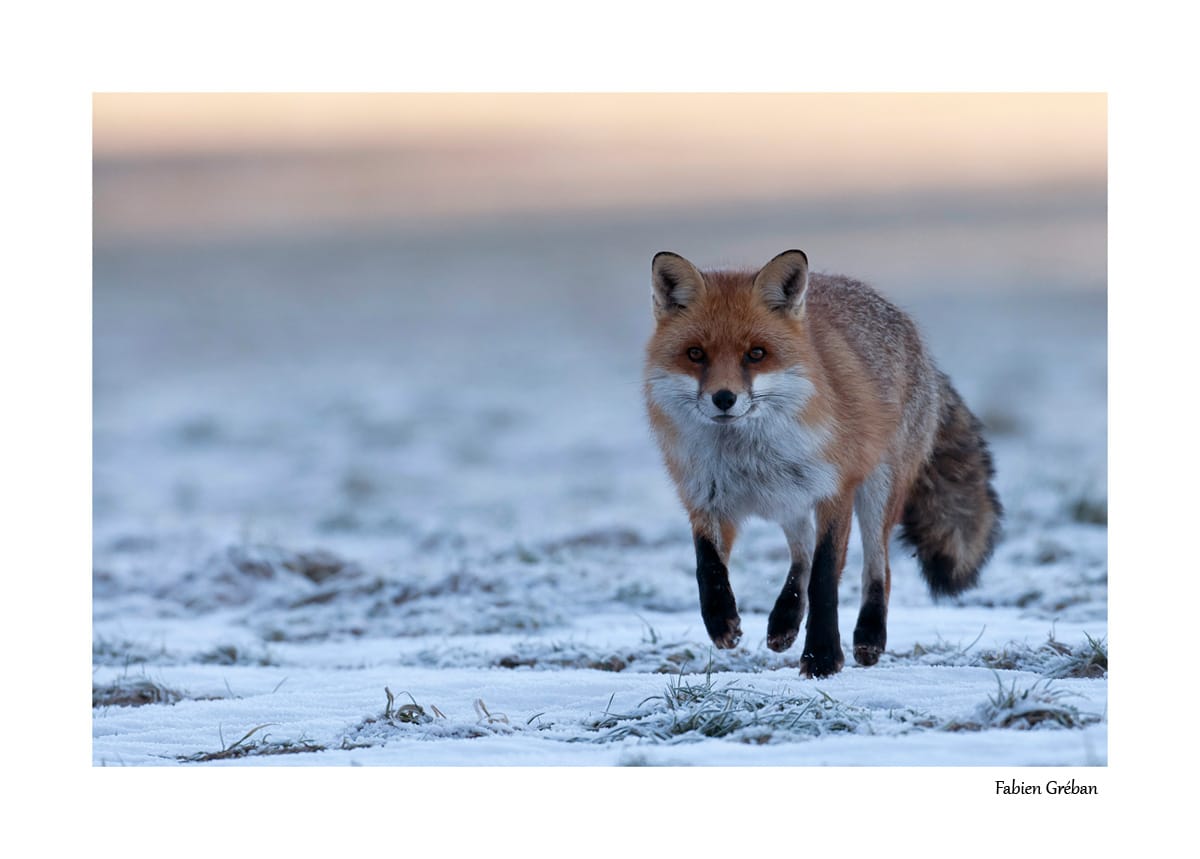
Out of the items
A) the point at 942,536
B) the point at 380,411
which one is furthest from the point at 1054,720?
the point at 380,411

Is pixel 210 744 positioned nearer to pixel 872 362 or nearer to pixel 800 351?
pixel 800 351

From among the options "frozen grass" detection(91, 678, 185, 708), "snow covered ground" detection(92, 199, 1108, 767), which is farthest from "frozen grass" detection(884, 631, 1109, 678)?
"frozen grass" detection(91, 678, 185, 708)

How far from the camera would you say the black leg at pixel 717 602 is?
5945 millimetres

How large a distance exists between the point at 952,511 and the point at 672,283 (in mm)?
2255

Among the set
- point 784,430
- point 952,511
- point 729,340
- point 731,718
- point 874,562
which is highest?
point 729,340

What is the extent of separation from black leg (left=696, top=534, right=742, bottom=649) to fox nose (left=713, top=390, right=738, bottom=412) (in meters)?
0.90

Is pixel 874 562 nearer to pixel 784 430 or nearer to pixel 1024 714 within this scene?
pixel 784 430

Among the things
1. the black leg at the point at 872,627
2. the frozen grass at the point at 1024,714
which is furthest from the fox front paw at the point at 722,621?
the frozen grass at the point at 1024,714

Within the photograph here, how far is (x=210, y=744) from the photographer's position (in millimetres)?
5465

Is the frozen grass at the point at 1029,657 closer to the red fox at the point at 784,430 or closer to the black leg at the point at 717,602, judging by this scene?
the red fox at the point at 784,430

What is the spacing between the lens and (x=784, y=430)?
5891 millimetres

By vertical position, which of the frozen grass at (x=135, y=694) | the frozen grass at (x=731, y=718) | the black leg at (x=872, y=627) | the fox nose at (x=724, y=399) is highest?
the fox nose at (x=724, y=399)

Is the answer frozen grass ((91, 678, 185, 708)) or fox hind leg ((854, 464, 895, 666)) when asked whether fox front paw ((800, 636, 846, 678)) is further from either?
frozen grass ((91, 678, 185, 708))

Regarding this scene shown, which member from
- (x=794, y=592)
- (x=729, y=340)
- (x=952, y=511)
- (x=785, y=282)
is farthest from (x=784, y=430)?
(x=952, y=511)
